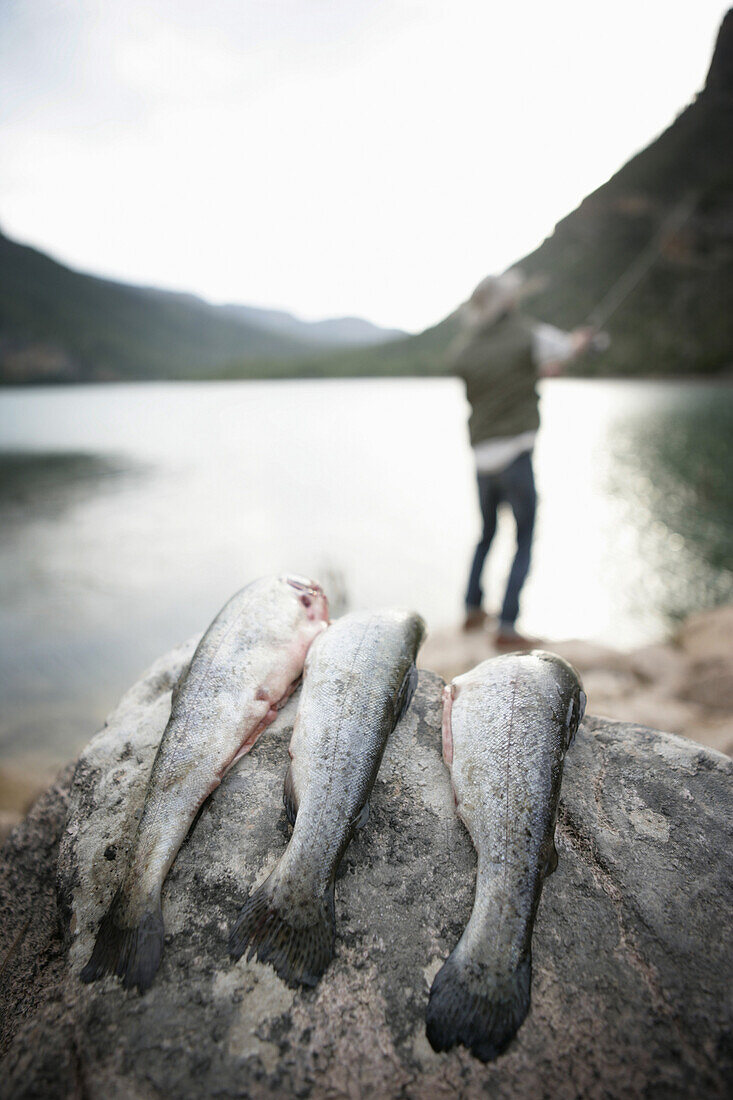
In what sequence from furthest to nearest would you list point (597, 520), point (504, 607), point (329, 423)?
point (329, 423)
point (597, 520)
point (504, 607)

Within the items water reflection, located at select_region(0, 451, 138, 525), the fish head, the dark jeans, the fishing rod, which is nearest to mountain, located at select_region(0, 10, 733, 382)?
the fishing rod

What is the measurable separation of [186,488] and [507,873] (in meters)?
16.3

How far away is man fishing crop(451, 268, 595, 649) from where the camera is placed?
4.83 m

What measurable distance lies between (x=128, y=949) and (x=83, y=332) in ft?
498

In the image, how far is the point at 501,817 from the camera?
1902 mm

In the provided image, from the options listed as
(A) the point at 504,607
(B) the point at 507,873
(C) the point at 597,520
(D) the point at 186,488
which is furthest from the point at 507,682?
(D) the point at 186,488

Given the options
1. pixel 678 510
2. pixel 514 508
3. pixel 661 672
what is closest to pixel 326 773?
pixel 514 508

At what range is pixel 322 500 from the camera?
571 inches

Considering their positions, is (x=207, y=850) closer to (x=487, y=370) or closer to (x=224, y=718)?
(x=224, y=718)

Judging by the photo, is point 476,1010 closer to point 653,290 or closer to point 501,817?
point 501,817

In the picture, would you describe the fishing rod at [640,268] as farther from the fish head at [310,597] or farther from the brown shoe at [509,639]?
the fish head at [310,597]

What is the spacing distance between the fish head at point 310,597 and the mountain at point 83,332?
12815 cm

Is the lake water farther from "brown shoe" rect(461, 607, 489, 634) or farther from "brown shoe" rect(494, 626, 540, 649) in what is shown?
"brown shoe" rect(494, 626, 540, 649)

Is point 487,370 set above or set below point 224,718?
above
